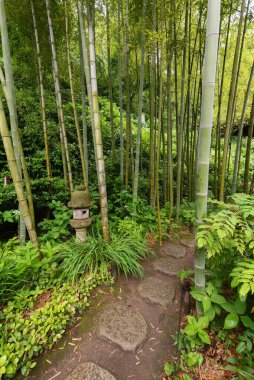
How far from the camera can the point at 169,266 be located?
2320mm

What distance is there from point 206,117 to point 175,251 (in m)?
2.11

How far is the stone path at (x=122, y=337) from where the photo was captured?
4.03 feet

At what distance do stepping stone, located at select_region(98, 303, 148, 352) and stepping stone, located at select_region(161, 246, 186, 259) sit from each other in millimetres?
1127

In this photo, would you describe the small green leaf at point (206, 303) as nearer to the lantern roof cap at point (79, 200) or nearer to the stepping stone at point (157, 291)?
the stepping stone at point (157, 291)

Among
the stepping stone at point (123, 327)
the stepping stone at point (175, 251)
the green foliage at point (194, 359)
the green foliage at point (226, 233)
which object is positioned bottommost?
the stepping stone at point (175, 251)

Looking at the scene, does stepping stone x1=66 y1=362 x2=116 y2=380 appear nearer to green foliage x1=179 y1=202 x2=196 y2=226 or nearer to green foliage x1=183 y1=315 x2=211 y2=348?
green foliage x1=183 y1=315 x2=211 y2=348

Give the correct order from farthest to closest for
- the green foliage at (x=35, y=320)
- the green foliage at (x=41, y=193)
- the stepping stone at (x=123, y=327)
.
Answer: the green foliage at (x=41, y=193), the stepping stone at (x=123, y=327), the green foliage at (x=35, y=320)

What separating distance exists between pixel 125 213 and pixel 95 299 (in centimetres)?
159

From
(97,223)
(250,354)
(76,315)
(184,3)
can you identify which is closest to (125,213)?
(97,223)

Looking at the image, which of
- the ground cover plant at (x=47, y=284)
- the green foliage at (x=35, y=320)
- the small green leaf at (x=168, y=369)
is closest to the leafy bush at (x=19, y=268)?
the ground cover plant at (x=47, y=284)

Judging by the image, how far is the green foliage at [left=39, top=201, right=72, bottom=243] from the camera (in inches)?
91.0

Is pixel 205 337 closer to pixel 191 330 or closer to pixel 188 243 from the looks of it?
pixel 191 330

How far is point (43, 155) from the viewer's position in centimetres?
382

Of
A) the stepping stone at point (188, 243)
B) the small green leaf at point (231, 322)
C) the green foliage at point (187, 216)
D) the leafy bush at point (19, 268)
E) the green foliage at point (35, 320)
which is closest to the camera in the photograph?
the small green leaf at point (231, 322)
